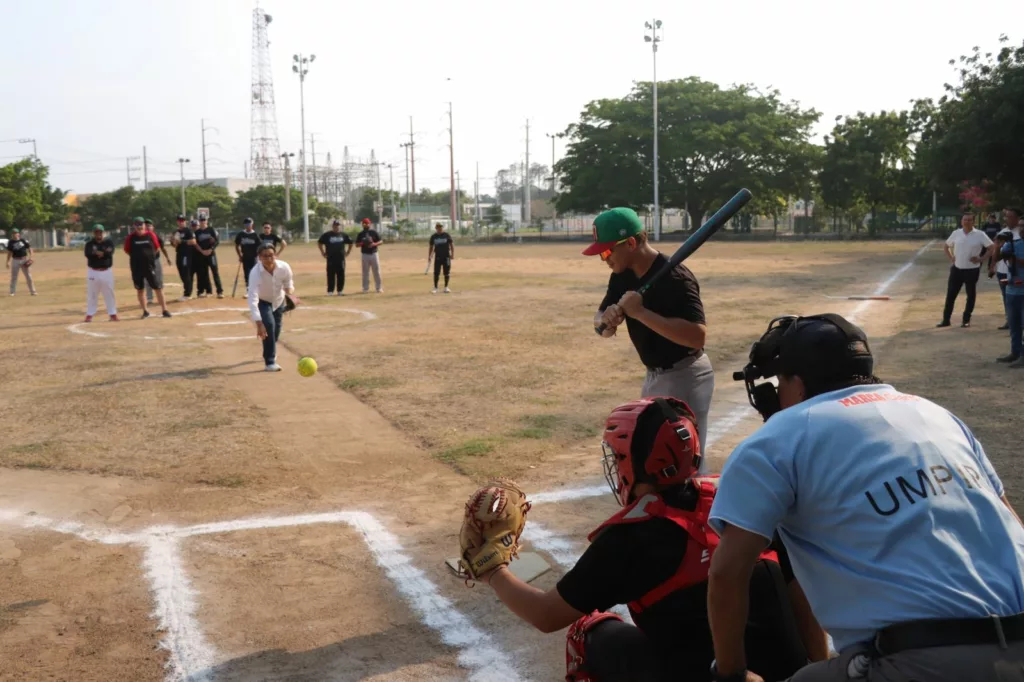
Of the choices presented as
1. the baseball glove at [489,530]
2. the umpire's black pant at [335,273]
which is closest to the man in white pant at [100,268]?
the umpire's black pant at [335,273]

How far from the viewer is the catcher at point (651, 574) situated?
284 cm

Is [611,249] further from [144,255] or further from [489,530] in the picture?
[144,255]

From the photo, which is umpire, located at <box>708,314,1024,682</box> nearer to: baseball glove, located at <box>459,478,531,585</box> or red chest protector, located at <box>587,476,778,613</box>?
red chest protector, located at <box>587,476,778,613</box>

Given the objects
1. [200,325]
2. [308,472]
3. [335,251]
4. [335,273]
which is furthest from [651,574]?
[335,273]

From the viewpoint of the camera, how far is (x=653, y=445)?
2.89 m

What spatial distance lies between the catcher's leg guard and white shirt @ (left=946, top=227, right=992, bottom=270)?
50.8 feet

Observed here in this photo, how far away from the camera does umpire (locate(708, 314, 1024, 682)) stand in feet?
7.60

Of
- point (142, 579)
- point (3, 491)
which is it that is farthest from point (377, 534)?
point (3, 491)

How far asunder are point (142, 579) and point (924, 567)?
16.4 ft

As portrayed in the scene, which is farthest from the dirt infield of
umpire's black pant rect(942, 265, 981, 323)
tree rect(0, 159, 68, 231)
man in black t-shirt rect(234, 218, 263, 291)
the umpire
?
tree rect(0, 159, 68, 231)

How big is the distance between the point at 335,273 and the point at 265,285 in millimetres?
13280

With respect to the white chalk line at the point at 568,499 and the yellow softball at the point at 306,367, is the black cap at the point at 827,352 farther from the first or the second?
the yellow softball at the point at 306,367

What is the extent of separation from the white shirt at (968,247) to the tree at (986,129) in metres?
23.4

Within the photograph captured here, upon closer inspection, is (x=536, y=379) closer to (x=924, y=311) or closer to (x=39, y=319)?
(x=924, y=311)
